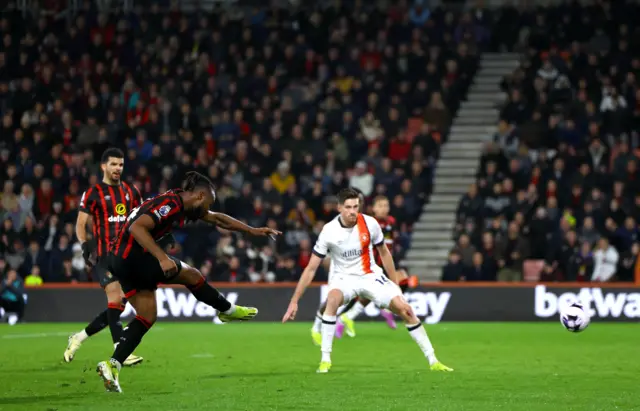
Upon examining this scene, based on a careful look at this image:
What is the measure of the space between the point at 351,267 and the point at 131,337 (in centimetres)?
316

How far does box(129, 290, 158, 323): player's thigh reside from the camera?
10.9 metres

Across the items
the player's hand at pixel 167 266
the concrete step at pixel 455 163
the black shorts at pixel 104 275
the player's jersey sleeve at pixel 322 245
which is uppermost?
the player's hand at pixel 167 266

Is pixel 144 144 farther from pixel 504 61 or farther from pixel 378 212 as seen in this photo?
pixel 378 212

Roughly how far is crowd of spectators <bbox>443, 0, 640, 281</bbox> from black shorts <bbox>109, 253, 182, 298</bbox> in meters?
13.4

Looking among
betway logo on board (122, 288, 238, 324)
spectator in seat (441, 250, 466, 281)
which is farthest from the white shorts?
spectator in seat (441, 250, 466, 281)

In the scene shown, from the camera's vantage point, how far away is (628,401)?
999cm

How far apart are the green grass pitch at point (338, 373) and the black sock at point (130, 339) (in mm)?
347

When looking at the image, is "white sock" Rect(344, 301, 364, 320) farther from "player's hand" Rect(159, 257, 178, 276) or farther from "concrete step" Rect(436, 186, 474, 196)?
"concrete step" Rect(436, 186, 474, 196)

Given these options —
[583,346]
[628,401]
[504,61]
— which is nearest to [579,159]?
[504,61]

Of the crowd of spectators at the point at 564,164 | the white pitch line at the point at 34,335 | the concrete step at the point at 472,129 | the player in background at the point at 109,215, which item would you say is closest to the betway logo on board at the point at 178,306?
the white pitch line at the point at 34,335

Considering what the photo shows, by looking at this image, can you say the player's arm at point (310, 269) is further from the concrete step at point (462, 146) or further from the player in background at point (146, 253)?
the concrete step at point (462, 146)

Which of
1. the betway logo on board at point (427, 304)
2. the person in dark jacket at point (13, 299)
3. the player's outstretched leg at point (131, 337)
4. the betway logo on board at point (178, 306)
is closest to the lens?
the player's outstretched leg at point (131, 337)

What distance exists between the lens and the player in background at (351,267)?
12.9 meters

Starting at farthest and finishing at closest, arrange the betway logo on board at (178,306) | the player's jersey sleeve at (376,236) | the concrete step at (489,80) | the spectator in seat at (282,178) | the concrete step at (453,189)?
the concrete step at (489,80) < the concrete step at (453,189) < the spectator in seat at (282,178) < the betway logo on board at (178,306) < the player's jersey sleeve at (376,236)
